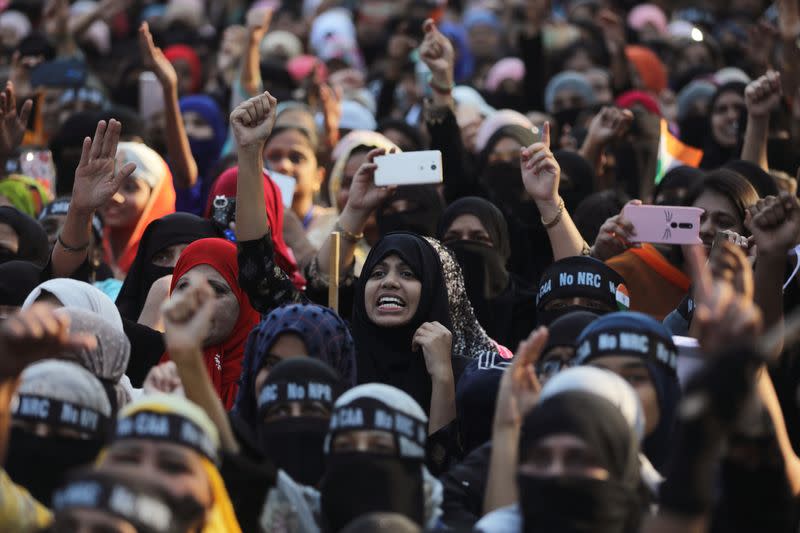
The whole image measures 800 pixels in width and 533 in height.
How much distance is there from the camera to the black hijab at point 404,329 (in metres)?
6.04

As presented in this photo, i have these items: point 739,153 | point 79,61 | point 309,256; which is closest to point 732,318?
point 309,256

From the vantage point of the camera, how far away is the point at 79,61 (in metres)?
10.5

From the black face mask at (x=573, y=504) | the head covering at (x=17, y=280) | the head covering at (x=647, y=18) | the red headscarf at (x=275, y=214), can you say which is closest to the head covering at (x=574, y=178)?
the red headscarf at (x=275, y=214)

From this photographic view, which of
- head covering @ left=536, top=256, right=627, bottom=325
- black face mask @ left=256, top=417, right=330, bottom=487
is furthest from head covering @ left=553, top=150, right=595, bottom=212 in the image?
black face mask @ left=256, top=417, right=330, bottom=487

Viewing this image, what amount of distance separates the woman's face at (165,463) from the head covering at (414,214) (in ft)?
11.1

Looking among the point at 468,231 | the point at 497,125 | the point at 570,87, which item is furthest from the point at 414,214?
the point at 570,87

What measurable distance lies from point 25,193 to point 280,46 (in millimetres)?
4457

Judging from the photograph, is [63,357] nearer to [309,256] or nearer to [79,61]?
[309,256]

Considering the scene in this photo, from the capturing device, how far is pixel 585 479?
4016 mm

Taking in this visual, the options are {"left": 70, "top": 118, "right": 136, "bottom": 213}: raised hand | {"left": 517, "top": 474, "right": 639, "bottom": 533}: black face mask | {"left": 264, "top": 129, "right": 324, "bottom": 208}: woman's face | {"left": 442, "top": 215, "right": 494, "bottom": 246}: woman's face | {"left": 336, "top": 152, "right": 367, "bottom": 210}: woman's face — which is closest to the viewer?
{"left": 517, "top": 474, "right": 639, "bottom": 533}: black face mask

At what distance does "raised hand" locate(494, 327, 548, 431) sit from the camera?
4.63 m

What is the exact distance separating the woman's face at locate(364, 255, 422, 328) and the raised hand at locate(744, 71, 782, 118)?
215cm

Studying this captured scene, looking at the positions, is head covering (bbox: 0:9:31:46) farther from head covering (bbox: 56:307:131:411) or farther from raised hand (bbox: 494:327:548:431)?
raised hand (bbox: 494:327:548:431)

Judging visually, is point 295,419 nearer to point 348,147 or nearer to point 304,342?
point 304,342
